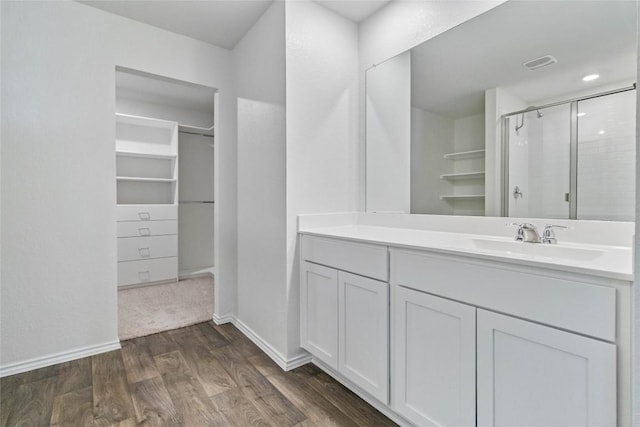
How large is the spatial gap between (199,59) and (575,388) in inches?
116

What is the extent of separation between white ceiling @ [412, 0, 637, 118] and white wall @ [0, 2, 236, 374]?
2.05 meters

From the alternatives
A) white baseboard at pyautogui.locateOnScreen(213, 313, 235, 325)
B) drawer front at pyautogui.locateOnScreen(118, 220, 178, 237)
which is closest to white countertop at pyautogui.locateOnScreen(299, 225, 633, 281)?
white baseboard at pyautogui.locateOnScreen(213, 313, 235, 325)

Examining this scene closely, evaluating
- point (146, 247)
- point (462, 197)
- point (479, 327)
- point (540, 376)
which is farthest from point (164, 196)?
point (540, 376)

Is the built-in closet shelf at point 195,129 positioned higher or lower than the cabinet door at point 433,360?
higher

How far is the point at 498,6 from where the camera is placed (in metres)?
1.51

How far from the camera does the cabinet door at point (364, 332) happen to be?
141 centimetres

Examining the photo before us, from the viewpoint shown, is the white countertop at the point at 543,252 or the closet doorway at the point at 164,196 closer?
the white countertop at the point at 543,252

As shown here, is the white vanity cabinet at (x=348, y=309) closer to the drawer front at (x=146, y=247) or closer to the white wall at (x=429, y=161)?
the white wall at (x=429, y=161)

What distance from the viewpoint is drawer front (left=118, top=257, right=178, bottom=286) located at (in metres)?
3.58

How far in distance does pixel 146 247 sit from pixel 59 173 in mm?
1917

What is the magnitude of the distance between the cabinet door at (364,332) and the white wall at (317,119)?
441 mm

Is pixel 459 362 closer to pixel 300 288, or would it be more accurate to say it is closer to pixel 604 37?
pixel 300 288

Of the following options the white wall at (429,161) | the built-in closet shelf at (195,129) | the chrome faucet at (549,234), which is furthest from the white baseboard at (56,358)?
the built-in closet shelf at (195,129)

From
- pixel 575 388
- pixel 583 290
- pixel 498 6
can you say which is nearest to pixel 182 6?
pixel 498 6
